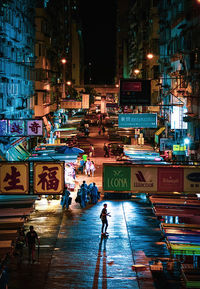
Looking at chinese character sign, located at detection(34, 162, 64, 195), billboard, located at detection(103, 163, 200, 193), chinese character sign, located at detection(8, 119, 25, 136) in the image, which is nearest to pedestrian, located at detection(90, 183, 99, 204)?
chinese character sign, located at detection(8, 119, 25, 136)

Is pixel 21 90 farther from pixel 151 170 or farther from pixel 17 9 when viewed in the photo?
pixel 151 170

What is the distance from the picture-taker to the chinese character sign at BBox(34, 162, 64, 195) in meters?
16.8

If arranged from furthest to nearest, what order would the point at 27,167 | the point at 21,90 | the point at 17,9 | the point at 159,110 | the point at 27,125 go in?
the point at 159,110, the point at 21,90, the point at 17,9, the point at 27,125, the point at 27,167

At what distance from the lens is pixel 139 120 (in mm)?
31469

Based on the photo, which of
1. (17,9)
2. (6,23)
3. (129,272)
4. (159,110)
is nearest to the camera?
(129,272)

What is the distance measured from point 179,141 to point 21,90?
13793 millimetres

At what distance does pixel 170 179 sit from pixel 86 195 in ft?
42.0

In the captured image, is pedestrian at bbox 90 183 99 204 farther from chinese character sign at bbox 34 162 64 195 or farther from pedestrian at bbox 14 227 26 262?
chinese character sign at bbox 34 162 64 195

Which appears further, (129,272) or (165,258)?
(165,258)

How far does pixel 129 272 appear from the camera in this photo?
18078 millimetres

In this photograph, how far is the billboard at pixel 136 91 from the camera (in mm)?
28750

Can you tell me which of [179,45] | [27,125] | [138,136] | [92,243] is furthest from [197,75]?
[138,136]

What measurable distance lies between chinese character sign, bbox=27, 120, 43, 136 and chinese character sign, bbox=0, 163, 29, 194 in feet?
42.4

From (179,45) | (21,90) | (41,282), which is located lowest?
(41,282)
